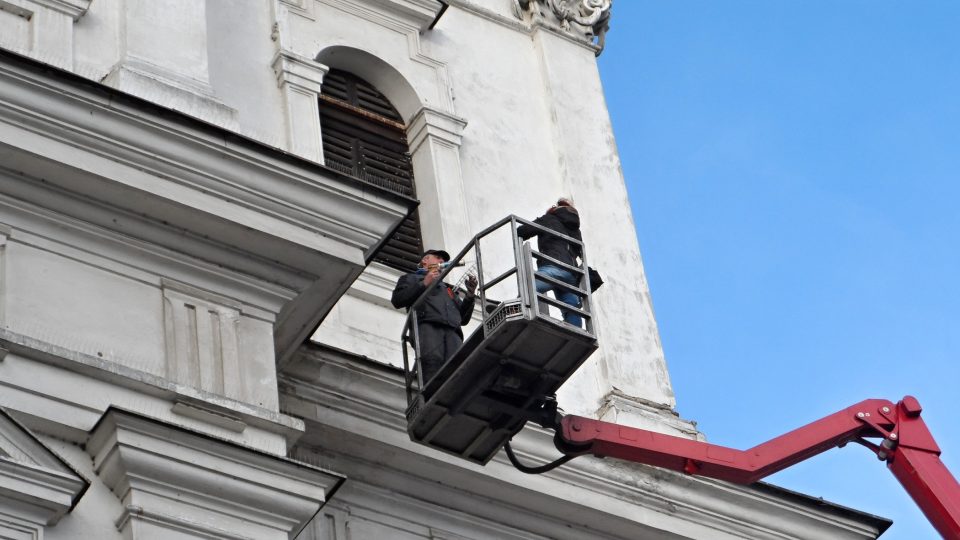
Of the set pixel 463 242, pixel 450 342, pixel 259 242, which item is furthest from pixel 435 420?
pixel 463 242

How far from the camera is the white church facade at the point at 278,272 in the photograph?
49.1ft

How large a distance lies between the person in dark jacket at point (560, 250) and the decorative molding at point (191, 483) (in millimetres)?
2645

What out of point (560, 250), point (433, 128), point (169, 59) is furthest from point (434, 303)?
point (433, 128)

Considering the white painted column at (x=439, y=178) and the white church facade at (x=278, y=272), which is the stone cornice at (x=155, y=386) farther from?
the white painted column at (x=439, y=178)

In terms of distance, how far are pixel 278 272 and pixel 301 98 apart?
4457 mm

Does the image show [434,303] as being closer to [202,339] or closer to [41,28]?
[202,339]

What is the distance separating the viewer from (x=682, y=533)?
19250 mm

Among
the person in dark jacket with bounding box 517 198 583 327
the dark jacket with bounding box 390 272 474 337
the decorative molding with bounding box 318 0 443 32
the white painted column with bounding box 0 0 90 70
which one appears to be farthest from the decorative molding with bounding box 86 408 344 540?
the decorative molding with bounding box 318 0 443 32

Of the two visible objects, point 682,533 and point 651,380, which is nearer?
point 682,533

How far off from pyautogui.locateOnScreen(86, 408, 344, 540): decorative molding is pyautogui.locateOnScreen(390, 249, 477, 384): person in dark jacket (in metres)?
2.06

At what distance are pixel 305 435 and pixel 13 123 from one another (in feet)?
10.7

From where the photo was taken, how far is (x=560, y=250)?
17219 mm

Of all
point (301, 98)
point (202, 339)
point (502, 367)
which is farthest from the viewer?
point (301, 98)

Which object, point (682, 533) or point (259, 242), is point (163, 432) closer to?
point (259, 242)
